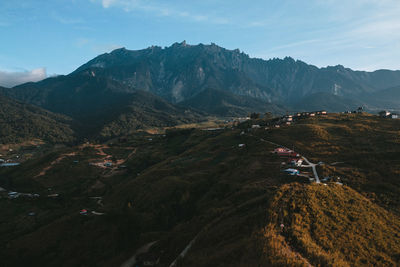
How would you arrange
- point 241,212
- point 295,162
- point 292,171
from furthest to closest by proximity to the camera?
point 295,162 → point 292,171 → point 241,212

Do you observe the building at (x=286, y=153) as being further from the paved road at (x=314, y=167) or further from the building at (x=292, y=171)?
the building at (x=292, y=171)

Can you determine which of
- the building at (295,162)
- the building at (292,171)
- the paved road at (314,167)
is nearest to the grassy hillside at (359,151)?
the paved road at (314,167)

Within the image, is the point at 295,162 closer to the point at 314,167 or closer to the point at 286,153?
the point at 314,167

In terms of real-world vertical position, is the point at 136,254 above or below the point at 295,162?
below

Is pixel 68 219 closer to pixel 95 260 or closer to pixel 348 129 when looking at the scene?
pixel 95 260

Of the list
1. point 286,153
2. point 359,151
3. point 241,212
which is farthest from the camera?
point 286,153

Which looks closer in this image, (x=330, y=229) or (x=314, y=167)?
(x=330, y=229)

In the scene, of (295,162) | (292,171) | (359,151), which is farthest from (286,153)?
(359,151)

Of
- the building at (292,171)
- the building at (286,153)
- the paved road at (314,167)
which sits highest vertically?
the building at (286,153)
